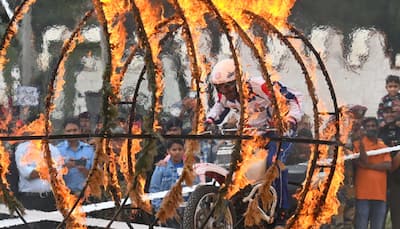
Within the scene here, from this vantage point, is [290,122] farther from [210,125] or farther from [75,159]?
[75,159]

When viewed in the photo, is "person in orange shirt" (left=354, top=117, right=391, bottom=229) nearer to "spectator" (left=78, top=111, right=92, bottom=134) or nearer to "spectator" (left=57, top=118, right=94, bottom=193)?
"spectator" (left=57, top=118, right=94, bottom=193)

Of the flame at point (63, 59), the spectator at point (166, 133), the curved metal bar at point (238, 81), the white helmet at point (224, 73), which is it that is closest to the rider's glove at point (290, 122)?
the white helmet at point (224, 73)

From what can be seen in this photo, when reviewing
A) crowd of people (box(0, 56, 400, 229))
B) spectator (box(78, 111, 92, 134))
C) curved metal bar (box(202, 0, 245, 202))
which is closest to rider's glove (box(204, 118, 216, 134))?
crowd of people (box(0, 56, 400, 229))

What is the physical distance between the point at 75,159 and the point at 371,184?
2.98 metres

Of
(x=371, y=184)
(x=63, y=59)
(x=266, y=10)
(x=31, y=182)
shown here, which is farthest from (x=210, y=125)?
(x=31, y=182)

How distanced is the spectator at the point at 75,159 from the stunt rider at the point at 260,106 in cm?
237

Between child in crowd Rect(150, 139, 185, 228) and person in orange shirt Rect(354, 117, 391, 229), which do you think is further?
person in orange shirt Rect(354, 117, 391, 229)

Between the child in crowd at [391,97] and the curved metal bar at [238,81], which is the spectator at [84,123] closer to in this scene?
the child in crowd at [391,97]

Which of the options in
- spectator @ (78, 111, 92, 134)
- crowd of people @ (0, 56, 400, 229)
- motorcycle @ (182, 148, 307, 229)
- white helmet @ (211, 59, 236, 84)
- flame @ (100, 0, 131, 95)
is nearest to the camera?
flame @ (100, 0, 131, 95)

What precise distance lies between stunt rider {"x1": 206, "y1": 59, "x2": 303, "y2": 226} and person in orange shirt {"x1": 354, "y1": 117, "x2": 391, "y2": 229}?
1.76 m

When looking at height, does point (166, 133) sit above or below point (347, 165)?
above

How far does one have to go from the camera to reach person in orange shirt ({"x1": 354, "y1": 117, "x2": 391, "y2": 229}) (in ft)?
24.0

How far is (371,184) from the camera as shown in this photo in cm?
731

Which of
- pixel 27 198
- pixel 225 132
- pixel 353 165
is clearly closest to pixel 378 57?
pixel 353 165
